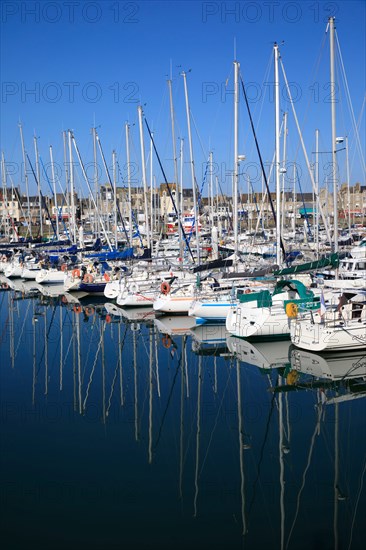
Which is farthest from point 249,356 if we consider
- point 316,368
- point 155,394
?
point 155,394

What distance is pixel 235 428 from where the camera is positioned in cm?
1412

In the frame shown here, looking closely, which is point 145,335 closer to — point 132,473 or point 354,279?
point 354,279

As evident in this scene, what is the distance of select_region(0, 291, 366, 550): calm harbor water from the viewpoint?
991cm

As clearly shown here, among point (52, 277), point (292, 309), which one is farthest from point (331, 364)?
point (52, 277)

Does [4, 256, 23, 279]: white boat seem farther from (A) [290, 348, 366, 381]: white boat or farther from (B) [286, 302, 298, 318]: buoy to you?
(A) [290, 348, 366, 381]: white boat

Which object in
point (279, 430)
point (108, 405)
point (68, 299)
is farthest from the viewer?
point (68, 299)

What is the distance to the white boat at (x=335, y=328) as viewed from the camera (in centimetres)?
1919

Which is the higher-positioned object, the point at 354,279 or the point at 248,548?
the point at 354,279

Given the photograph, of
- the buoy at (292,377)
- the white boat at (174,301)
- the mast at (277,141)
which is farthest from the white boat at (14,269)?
the buoy at (292,377)

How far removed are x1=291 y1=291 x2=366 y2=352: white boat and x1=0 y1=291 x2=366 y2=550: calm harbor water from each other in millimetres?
525

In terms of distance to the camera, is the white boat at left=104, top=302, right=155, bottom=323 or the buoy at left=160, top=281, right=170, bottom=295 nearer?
the buoy at left=160, top=281, right=170, bottom=295

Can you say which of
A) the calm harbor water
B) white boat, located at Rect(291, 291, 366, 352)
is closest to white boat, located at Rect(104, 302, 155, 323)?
the calm harbor water

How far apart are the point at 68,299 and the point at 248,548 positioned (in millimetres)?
27294

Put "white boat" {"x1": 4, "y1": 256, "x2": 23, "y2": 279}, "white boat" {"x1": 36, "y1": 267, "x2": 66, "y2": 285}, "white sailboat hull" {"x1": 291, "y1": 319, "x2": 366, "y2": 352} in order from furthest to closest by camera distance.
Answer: "white boat" {"x1": 4, "y1": 256, "x2": 23, "y2": 279} < "white boat" {"x1": 36, "y1": 267, "x2": 66, "y2": 285} < "white sailboat hull" {"x1": 291, "y1": 319, "x2": 366, "y2": 352}
